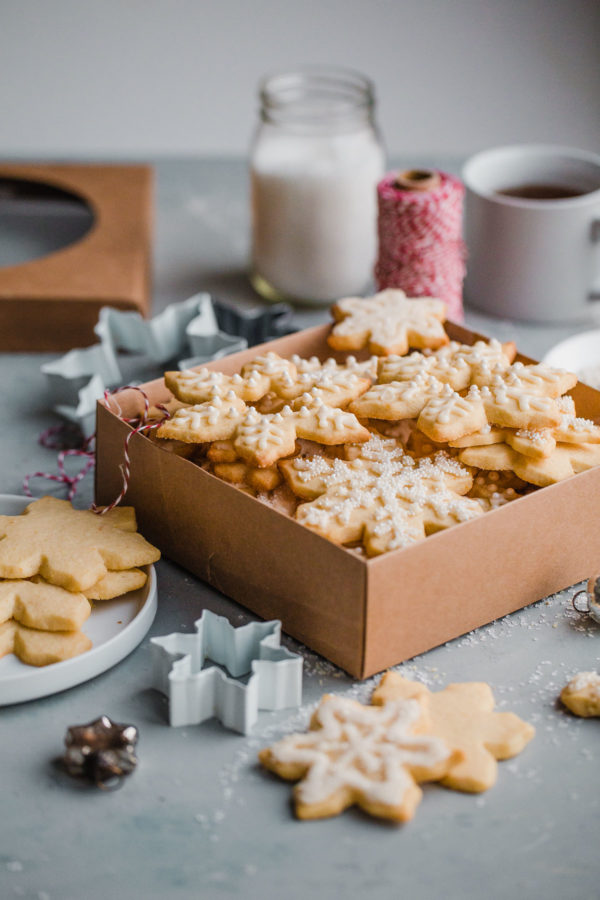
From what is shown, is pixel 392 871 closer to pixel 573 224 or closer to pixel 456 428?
pixel 456 428

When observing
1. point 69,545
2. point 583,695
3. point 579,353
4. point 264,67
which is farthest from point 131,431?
point 264,67

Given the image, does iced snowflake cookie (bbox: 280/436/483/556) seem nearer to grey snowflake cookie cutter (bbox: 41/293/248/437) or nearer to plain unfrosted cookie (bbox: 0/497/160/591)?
plain unfrosted cookie (bbox: 0/497/160/591)

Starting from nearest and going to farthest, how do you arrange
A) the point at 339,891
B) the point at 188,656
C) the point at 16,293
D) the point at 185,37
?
1. the point at 339,891
2. the point at 188,656
3. the point at 16,293
4. the point at 185,37

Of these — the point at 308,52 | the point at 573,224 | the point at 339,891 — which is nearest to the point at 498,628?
the point at 339,891

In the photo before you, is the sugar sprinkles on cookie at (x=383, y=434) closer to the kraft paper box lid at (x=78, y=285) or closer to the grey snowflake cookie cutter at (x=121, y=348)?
the grey snowflake cookie cutter at (x=121, y=348)

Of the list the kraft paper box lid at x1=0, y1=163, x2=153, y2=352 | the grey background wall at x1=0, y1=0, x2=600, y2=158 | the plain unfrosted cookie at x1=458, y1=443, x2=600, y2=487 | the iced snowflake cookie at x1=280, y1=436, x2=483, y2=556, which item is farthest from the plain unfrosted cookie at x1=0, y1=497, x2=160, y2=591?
the grey background wall at x1=0, y1=0, x2=600, y2=158
